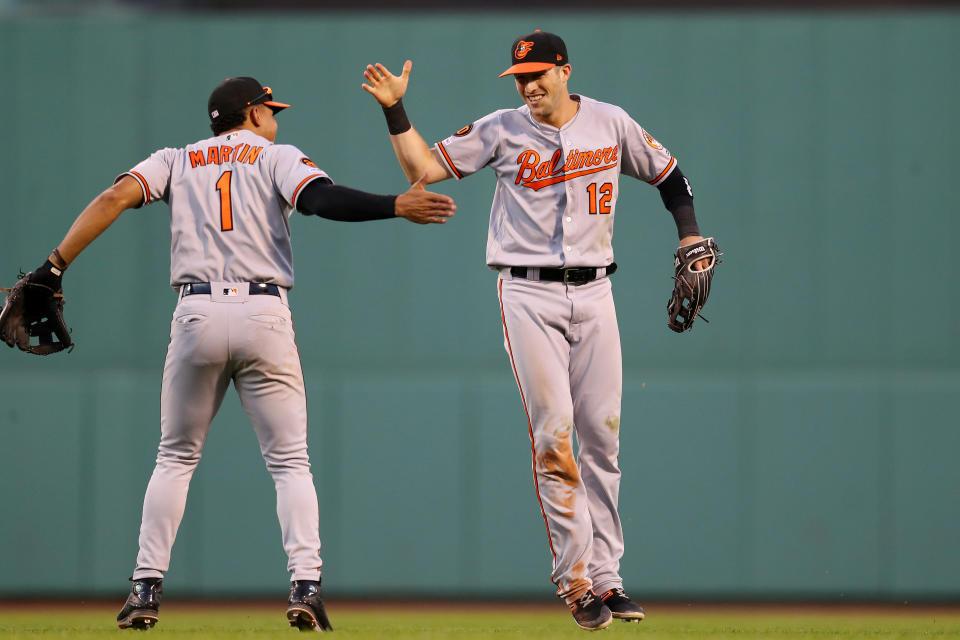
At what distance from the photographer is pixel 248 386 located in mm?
3615

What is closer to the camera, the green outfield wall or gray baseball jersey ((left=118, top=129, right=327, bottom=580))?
gray baseball jersey ((left=118, top=129, right=327, bottom=580))

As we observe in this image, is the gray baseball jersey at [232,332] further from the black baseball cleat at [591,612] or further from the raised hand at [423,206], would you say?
the black baseball cleat at [591,612]

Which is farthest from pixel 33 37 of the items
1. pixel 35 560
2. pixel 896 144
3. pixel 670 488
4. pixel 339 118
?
pixel 896 144

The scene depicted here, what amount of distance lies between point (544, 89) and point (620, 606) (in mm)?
1749

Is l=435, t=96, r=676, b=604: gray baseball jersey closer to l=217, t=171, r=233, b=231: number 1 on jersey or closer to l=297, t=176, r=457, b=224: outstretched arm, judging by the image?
l=297, t=176, r=457, b=224: outstretched arm

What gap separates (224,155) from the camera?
146 inches

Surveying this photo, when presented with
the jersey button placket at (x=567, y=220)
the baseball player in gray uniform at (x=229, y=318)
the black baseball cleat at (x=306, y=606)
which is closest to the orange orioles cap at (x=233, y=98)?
the baseball player in gray uniform at (x=229, y=318)

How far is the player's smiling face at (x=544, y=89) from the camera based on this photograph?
12.4 feet

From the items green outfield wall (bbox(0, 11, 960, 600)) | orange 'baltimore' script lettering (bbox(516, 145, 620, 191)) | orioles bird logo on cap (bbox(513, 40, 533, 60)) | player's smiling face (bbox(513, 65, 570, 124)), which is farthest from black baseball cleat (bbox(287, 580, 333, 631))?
green outfield wall (bbox(0, 11, 960, 600))

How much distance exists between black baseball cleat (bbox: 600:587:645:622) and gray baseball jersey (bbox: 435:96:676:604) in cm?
3

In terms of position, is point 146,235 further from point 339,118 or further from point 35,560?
point 35,560

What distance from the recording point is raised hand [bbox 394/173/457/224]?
335cm

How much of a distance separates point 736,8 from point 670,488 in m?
3.00

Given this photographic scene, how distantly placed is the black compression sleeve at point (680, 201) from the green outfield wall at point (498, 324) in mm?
2343
